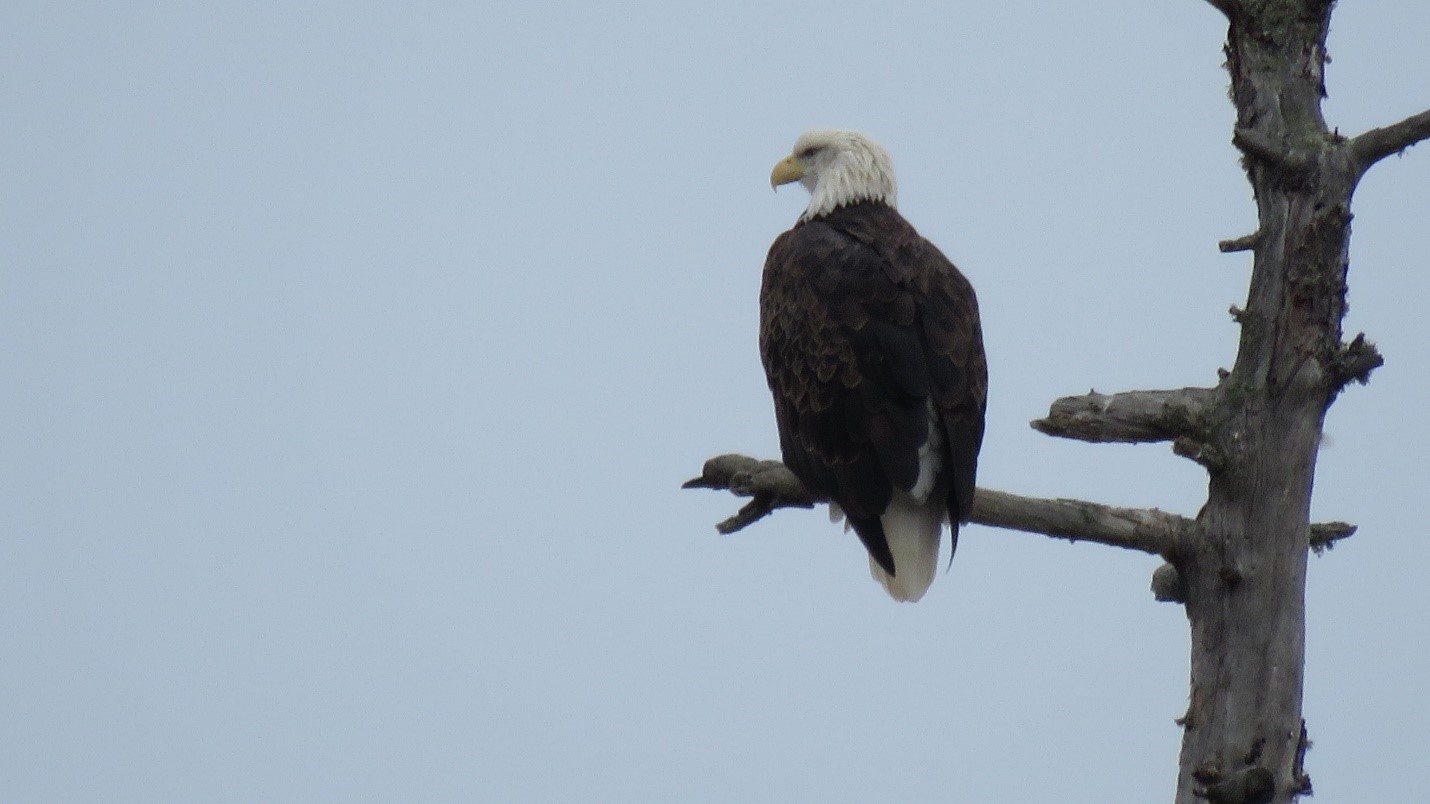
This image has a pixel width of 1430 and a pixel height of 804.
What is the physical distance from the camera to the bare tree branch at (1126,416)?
406 cm

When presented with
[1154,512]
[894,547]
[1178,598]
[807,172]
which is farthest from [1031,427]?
[807,172]

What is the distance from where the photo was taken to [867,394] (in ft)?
15.9

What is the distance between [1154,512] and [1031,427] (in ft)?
1.27

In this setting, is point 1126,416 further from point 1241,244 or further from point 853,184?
point 853,184

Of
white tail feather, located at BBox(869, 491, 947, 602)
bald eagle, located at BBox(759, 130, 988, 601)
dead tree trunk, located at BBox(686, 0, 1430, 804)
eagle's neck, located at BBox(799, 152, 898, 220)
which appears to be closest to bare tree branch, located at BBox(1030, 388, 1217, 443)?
dead tree trunk, located at BBox(686, 0, 1430, 804)

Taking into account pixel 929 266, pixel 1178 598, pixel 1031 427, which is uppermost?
pixel 929 266

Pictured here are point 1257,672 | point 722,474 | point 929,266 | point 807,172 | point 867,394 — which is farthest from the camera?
point 807,172

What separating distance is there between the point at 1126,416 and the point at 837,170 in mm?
2488

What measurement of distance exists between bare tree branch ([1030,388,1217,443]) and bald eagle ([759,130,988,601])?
536mm

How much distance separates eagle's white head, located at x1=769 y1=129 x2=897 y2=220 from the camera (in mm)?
6211

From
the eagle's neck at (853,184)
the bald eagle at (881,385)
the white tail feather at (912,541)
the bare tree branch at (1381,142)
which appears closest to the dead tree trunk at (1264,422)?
the bare tree branch at (1381,142)

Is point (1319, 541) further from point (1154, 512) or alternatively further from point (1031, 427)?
point (1031, 427)

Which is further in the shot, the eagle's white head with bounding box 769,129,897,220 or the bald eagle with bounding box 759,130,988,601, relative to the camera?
the eagle's white head with bounding box 769,129,897,220

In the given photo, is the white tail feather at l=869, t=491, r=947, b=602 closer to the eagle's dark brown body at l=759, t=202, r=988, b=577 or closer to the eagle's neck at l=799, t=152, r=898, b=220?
the eagle's dark brown body at l=759, t=202, r=988, b=577
